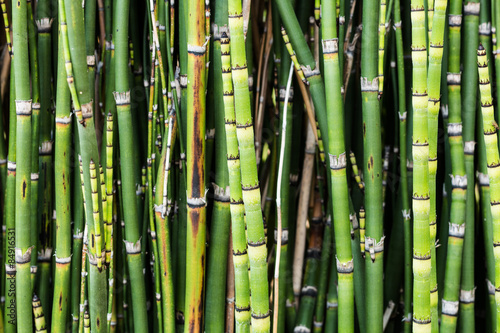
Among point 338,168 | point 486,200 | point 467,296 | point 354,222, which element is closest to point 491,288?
point 467,296

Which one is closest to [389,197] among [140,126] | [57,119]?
[140,126]

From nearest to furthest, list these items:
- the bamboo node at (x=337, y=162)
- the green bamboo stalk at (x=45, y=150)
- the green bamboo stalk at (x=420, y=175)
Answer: the green bamboo stalk at (x=420, y=175), the bamboo node at (x=337, y=162), the green bamboo stalk at (x=45, y=150)

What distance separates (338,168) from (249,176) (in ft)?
0.51

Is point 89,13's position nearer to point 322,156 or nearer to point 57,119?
point 57,119

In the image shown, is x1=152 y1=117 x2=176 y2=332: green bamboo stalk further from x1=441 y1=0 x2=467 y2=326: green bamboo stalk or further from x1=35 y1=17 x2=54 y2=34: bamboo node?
x1=441 y1=0 x2=467 y2=326: green bamboo stalk

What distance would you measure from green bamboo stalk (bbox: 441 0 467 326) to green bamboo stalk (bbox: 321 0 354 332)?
0.16 m

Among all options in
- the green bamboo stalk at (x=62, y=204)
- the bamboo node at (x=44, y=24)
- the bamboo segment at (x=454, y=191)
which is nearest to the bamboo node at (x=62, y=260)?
the green bamboo stalk at (x=62, y=204)

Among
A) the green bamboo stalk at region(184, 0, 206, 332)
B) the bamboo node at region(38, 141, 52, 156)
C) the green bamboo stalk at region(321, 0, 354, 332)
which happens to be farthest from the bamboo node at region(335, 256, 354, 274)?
the bamboo node at region(38, 141, 52, 156)

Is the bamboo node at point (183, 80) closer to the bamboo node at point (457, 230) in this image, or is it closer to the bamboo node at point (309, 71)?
the bamboo node at point (309, 71)

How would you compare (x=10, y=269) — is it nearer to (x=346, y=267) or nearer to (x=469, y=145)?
(x=346, y=267)

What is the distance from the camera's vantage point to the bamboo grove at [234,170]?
0.68 metres

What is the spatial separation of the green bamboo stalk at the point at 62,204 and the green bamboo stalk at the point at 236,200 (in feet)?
0.86

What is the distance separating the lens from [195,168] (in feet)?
2.34

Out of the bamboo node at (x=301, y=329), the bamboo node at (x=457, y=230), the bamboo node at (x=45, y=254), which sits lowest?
the bamboo node at (x=301, y=329)
